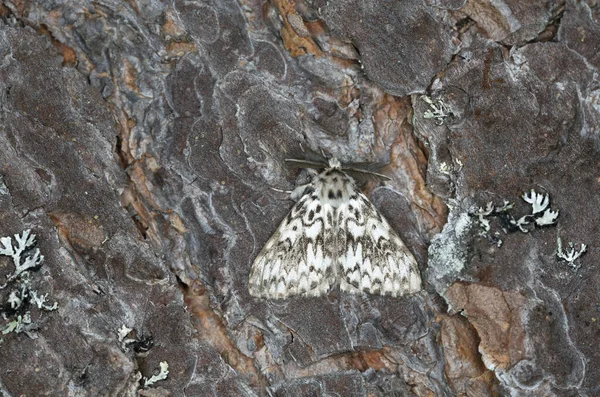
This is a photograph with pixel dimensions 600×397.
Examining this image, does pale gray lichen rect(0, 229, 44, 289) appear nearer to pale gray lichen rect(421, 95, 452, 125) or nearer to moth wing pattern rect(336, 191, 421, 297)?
moth wing pattern rect(336, 191, 421, 297)

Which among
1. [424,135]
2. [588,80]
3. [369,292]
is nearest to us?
[588,80]

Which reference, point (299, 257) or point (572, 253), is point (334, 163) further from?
point (572, 253)

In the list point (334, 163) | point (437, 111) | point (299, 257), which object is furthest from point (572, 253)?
point (299, 257)

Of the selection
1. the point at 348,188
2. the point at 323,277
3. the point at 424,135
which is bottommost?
the point at 323,277

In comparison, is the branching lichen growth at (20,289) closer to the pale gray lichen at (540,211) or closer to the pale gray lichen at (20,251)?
the pale gray lichen at (20,251)

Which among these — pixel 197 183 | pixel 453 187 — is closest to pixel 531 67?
pixel 453 187

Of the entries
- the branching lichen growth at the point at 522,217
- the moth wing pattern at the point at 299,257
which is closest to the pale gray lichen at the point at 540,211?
the branching lichen growth at the point at 522,217

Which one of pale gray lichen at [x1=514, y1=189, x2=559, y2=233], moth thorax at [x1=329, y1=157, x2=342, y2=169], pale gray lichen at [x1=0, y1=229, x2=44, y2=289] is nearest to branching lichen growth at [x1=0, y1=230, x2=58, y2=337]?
pale gray lichen at [x1=0, y1=229, x2=44, y2=289]

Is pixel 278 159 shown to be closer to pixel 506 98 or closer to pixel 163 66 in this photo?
pixel 163 66
